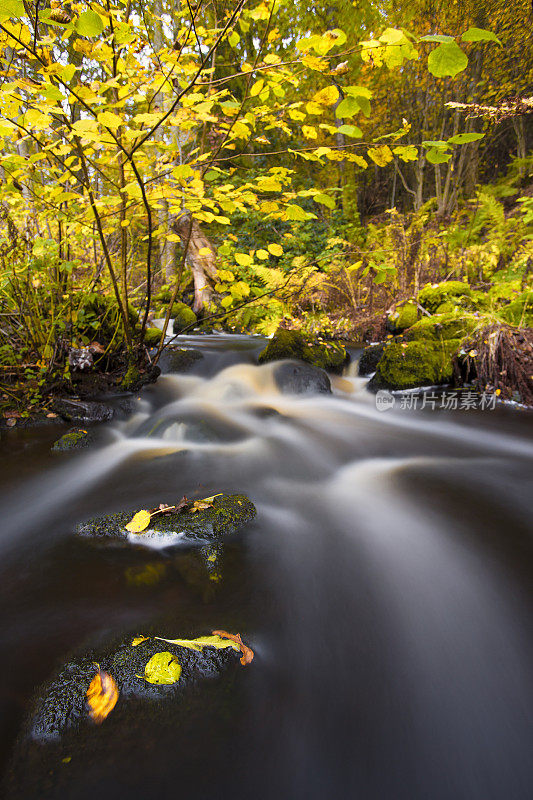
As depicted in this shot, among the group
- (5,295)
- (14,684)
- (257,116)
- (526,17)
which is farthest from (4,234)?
(526,17)

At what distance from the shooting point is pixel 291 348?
5645 millimetres

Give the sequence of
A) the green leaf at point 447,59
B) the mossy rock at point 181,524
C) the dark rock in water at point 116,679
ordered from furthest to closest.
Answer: the mossy rock at point 181,524 → the dark rock in water at point 116,679 → the green leaf at point 447,59

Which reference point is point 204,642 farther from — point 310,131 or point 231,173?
point 231,173

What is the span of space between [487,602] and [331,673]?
0.81m

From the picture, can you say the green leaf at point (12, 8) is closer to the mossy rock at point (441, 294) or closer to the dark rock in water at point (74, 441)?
the dark rock in water at point (74, 441)

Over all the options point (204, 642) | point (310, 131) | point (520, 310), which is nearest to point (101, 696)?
point (204, 642)

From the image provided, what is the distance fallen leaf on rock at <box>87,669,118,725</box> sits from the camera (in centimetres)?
107

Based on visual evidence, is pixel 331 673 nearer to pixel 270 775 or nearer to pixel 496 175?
pixel 270 775

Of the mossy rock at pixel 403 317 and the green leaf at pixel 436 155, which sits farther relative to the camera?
the mossy rock at pixel 403 317

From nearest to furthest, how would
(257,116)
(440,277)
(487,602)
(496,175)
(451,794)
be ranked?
(451,794), (487,602), (257,116), (440,277), (496,175)

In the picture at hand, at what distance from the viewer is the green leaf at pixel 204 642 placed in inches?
49.4

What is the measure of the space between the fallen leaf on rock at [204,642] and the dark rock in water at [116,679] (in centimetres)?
1

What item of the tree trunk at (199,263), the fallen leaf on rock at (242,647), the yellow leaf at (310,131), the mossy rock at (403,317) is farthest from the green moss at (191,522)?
the tree trunk at (199,263)

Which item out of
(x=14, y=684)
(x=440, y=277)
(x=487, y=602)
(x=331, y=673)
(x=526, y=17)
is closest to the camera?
(x=14, y=684)
